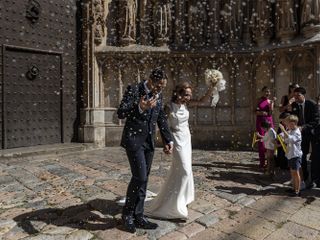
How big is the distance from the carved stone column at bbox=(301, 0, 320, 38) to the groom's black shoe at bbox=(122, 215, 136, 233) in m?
7.44

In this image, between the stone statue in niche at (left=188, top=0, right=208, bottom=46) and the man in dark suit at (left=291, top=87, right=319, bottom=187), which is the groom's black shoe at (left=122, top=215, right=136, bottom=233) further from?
the stone statue in niche at (left=188, top=0, right=208, bottom=46)

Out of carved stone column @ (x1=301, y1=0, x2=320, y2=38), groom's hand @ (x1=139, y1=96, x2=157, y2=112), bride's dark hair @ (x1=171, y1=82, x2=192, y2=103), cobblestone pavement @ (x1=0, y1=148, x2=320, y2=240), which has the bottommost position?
cobblestone pavement @ (x1=0, y1=148, x2=320, y2=240)

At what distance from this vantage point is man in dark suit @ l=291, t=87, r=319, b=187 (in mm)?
5480

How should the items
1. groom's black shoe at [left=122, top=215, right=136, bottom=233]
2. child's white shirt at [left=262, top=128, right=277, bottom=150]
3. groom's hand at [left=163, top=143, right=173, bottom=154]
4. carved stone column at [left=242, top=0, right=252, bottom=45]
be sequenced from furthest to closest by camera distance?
carved stone column at [left=242, top=0, right=252, bottom=45], child's white shirt at [left=262, top=128, right=277, bottom=150], groom's hand at [left=163, top=143, right=173, bottom=154], groom's black shoe at [left=122, top=215, right=136, bottom=233]

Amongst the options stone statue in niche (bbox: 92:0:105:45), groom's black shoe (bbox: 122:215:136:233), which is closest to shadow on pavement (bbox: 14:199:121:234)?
groom's black shoe (bbox: 122:215:136:233)

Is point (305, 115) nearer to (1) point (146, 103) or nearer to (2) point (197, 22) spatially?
(1) point (146, 103)

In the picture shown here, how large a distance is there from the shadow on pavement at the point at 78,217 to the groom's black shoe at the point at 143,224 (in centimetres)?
27

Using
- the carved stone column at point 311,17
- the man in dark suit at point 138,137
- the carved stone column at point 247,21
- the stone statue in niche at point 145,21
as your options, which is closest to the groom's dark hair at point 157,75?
the man in dark suit at point 138,137

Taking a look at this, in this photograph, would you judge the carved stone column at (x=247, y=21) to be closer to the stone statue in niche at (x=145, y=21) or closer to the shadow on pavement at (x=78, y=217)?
the stone statue in niche at (x=145, y=21)

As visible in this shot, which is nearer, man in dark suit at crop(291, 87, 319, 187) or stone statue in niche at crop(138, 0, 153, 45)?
man in dark suit at crop(291, 87, 319, 187)

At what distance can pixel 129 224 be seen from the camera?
11.6 feet

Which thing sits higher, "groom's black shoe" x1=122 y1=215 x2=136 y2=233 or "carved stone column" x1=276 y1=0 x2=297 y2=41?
"carved stone column" x1=276 y1=0 x2=297 y2=41

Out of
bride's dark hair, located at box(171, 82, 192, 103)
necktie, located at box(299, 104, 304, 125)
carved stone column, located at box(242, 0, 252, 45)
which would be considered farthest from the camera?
carved stone column, located at box(242, 0, 252, 45)

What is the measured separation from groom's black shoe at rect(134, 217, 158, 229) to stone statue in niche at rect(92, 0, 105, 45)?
7387mm
